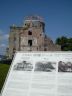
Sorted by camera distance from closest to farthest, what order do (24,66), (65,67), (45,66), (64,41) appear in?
(65,67) < (45,66) < (24,66) < (64,41)

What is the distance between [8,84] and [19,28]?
136 ft

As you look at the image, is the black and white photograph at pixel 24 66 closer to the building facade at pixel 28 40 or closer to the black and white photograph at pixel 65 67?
the black and white photograph at pixel 65 67

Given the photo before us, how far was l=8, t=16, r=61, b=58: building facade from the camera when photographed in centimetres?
4422

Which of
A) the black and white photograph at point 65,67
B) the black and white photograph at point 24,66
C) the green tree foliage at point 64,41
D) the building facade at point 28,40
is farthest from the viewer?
the green tree foliage at point 64,41

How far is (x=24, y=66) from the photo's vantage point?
4.74 metres

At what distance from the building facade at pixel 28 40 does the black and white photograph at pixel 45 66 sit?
129 feet

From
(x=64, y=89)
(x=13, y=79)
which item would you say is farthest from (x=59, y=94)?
(x=13, y=79)

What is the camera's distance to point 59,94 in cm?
421

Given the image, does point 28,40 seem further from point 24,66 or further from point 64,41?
point 24,66

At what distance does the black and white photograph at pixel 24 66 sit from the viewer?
185 inches

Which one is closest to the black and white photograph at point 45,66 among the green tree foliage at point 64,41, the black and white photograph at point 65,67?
the black and white photograph at point 65,67

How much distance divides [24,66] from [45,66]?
40cm

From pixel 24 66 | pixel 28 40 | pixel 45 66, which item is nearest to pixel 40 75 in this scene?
pixel 45 66

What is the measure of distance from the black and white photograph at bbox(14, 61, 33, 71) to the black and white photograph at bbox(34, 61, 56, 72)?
0.43 feet
